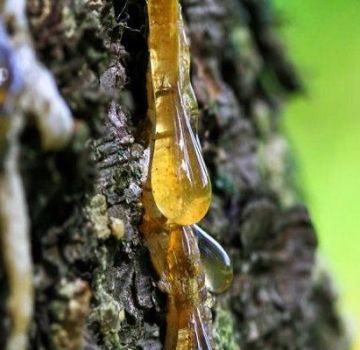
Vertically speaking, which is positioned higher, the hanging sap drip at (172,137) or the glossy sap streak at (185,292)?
the hanging sap drip at (172,137)

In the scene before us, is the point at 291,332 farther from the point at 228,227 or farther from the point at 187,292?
the point at 187,292

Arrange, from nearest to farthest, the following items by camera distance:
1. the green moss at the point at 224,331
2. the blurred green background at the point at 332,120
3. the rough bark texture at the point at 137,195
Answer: the rough bark texture at the point at 137,195 → the green moss at the point at 224,331 → the blurred green background at the point at 332,120

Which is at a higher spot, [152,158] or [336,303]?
[152,158]

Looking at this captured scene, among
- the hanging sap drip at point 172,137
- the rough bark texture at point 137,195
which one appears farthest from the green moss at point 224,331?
the hanging sap drip at point 172,137

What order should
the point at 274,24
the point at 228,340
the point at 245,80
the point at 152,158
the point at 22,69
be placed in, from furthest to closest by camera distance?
the point at 274,24, the point at 245,80, the point at 228,340, the point at 152,158, the point at 22,69

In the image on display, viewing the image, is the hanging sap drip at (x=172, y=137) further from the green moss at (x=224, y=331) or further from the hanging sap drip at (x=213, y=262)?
the green moss at (x=224, y=331)

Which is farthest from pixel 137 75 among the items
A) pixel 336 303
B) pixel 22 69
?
pixel 336 303

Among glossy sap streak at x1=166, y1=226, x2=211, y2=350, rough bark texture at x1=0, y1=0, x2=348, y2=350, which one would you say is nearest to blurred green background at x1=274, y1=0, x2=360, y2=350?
rough bark texture at x1=0, y1=0, x2=348, y2=350

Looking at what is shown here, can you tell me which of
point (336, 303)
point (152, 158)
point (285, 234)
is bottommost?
point (336, 303)
